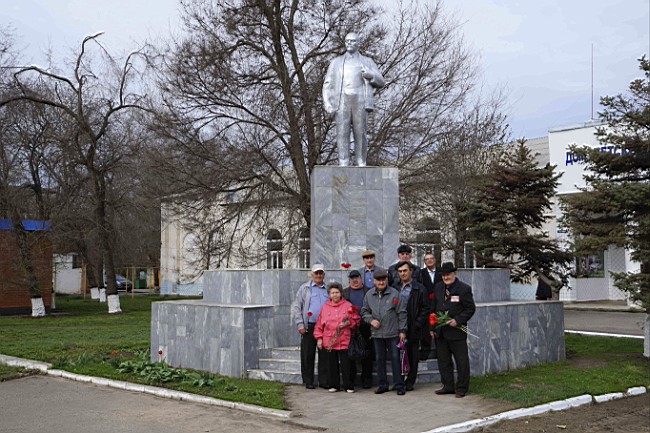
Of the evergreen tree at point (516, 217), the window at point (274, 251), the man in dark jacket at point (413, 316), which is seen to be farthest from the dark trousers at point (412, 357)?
the evergreen tree at point (516, 217)

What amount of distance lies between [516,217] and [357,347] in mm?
16371

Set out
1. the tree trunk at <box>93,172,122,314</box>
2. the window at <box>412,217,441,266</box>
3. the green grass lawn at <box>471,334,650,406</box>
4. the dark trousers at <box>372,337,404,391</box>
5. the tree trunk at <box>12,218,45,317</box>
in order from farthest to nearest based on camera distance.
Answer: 1. the tree trunk at <box>93,172,122,314</box>
2. the tree trunk at <box>12,218,45,317</box>
3. the window at <box>412,217,441,266</box>
4. the dark trousers at <box>372,337,404,391</box>
5. the green grass lawn at <box>471,334,650,406</box>

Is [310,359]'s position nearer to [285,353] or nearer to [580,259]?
[285,353]

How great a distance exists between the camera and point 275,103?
21.0m

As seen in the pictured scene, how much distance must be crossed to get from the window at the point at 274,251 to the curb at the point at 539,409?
1364 centimetres

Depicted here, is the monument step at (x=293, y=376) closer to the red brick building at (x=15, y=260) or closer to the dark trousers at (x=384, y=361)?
the dark trousers at (x=384, y=361)

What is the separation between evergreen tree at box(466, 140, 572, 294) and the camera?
23906 millimetres

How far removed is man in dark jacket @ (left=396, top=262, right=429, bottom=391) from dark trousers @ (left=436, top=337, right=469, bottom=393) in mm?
303

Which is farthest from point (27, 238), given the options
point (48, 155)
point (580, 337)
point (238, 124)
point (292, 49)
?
point (580, 337)

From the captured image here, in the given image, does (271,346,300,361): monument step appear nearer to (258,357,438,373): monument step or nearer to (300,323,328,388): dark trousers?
(258,357,438,373): monument step

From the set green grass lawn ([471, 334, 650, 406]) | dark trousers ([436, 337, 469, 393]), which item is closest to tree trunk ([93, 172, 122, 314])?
→ green grass lawn ([471, 334, 650, 406])

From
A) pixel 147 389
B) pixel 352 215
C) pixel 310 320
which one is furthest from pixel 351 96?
pixel 147 389

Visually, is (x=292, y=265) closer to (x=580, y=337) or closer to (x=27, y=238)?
(x=27, y=238)

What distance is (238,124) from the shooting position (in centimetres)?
2116
